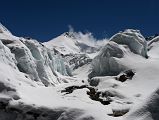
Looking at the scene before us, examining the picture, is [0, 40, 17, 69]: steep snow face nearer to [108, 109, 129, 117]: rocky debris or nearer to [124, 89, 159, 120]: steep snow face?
[108, 109, 129, 117]: rocky debris

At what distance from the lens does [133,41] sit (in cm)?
7612

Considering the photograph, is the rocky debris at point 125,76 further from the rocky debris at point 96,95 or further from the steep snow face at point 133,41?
the steep snow face at point 133,41

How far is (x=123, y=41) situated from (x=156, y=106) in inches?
1873

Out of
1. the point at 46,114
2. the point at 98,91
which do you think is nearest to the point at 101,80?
the point at 98,91

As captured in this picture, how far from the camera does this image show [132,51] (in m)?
74.1

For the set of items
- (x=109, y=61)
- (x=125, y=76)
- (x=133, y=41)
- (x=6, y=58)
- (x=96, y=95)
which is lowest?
(x=96, y=95)

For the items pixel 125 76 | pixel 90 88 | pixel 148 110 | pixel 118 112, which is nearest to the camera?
pixel 148 110

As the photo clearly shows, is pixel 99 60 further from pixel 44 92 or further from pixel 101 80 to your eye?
pixel 44 92

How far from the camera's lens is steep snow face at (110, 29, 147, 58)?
7506 cm

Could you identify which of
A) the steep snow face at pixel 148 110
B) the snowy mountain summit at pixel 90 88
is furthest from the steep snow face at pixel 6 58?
the steep snow face at pixel 148 110

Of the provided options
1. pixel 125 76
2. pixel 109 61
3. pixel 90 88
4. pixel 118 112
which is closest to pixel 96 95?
pixel 90 88

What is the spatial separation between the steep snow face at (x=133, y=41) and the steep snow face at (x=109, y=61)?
3.44 m

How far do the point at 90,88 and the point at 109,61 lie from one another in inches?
653

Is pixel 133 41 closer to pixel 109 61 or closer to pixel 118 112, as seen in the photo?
pixel 109 61
